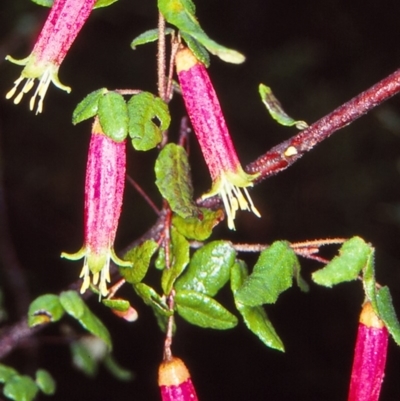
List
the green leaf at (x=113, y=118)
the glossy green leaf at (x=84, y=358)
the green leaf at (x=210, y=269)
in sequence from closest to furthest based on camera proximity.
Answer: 1. the green leaf at (x=113, y=118)
2. the green leaf at (x=210, y=269)
3. the glossy green leaf at (x=84, y=358)

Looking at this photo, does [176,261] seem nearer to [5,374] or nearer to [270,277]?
[270,277]

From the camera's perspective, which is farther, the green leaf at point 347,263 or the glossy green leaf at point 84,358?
the glossy green leaf at point 84,358

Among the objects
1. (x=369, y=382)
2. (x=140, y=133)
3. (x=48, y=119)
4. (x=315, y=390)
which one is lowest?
(x=315, y=390)

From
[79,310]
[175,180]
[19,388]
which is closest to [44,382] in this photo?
[19,388]

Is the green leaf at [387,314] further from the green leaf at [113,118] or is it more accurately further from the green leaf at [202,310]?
the green leaf at [113,118]

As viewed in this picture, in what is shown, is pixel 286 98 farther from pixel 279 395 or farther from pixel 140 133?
pixel 140 133

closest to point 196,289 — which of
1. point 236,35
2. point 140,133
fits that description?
point 140,133

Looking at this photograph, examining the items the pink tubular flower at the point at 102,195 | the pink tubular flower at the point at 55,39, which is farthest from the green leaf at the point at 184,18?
the pink tubular flower at the point at 102,195
